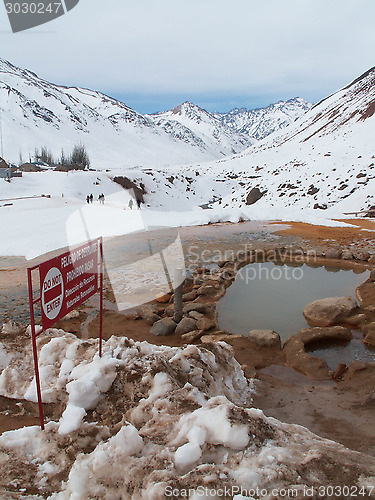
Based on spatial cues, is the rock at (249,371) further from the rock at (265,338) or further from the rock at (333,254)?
the rock at (333,254)

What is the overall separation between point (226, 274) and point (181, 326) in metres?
5.04

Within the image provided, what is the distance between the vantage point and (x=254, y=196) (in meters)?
39.0

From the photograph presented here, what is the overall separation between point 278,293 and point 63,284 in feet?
28.7

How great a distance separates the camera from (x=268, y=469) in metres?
3.39

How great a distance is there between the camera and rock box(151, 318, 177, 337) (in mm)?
8945

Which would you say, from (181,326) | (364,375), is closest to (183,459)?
(364,375)

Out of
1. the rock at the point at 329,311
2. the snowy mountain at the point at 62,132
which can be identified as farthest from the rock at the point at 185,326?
the snowy mountain at the point at 62,132

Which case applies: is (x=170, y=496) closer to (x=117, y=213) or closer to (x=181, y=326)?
(x=181, y=326)

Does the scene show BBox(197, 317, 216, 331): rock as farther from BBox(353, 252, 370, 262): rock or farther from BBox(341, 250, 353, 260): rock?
BBox(353, 252, 370, 262): rock

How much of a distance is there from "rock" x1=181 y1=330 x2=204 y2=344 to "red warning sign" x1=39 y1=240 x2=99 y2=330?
386 cm

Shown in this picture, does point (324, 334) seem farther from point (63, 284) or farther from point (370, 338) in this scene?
point (63, 284)

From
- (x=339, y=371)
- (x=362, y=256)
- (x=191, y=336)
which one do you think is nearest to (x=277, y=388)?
(x=339, y=371)

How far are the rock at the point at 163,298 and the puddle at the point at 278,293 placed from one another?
1715 millimetres

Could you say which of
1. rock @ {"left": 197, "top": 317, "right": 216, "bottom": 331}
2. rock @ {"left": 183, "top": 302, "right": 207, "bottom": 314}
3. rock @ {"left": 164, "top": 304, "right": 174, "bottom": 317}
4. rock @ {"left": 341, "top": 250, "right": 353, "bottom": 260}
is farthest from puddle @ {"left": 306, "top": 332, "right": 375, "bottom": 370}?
rock @ {"left": 341, "top": 250, "right": 353, "bottom": 260}
